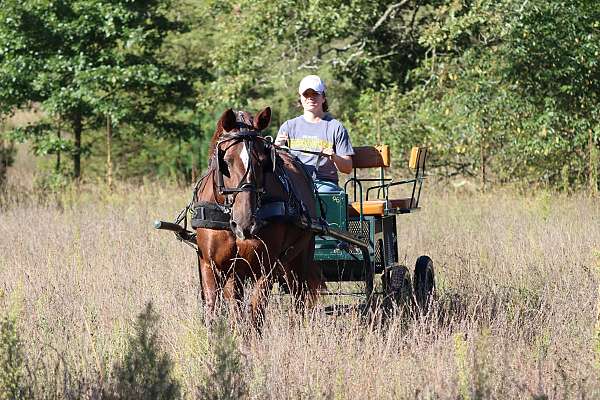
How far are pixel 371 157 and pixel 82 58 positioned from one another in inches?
475

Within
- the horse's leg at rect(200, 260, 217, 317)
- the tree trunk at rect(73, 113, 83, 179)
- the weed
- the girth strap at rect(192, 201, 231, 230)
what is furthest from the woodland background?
the weed

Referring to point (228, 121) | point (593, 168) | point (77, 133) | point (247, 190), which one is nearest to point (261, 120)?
point (228, 121)

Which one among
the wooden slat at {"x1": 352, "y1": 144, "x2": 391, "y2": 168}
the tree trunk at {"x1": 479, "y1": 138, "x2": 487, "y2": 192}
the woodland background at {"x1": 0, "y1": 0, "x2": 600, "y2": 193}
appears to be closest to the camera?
the wooden slat at {"x1": 352, "y1": 144, "x2": 391, "y2": 168}

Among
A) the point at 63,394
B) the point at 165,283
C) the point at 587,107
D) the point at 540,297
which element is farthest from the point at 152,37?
the point at 63,394

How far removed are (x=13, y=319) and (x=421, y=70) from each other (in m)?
15.5

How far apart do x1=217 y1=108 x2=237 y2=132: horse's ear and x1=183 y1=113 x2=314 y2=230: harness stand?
0.04 m

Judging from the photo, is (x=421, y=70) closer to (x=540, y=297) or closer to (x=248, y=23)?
(x=248, y=23)

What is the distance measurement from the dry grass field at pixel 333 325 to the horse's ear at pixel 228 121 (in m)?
1.21

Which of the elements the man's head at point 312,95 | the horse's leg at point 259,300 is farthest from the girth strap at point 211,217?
the man's head at point 312,95

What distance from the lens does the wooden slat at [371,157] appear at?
9.11 metres

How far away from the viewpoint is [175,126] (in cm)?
2184

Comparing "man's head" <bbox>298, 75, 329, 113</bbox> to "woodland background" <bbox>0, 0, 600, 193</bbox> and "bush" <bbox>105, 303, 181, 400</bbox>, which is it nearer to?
"bush" <bbox>105, 303, 181, 400</bbox>

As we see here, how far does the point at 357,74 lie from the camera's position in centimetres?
2233

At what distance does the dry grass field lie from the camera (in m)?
5.74
